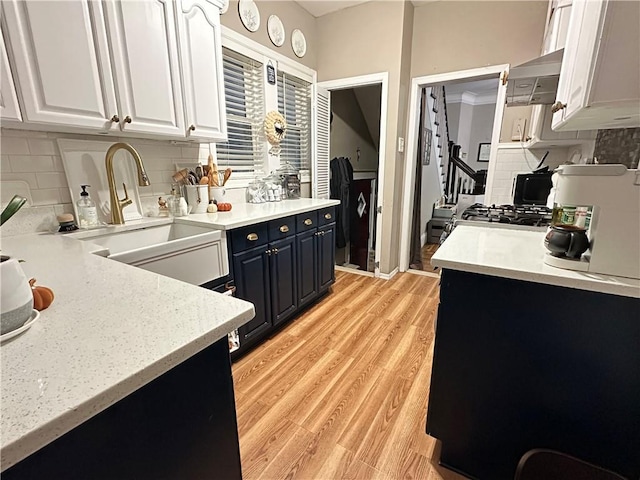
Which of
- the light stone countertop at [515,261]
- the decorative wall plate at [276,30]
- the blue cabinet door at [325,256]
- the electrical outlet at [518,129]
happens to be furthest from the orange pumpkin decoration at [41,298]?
the electrical outlet at [518,129]

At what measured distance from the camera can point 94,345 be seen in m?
0.53

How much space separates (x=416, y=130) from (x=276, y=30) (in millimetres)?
1703

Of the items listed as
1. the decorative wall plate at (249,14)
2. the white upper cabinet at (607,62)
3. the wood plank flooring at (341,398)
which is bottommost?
the wood plank flooring at (341,398)

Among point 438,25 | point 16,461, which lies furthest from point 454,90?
point 16,461

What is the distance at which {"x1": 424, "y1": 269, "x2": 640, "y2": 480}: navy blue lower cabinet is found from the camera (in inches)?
35.9

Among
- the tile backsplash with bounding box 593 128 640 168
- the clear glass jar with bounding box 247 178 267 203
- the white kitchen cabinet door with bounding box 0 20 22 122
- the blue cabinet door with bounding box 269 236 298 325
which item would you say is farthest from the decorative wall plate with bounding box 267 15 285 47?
the tile backsplash with bounding box 593 128 640 168

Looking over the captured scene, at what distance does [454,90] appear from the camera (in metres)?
5.71

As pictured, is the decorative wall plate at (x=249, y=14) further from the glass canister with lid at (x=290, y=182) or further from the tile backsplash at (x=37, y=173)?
the tile backsplash at (x=37, y=173)

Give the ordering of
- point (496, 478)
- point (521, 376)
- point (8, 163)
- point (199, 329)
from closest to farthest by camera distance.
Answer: point (199, 329) → point (521, 376) → point (496, 478) → point (8, 163)

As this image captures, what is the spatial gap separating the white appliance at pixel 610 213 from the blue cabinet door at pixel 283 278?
164 centimetres

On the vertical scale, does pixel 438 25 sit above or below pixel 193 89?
above

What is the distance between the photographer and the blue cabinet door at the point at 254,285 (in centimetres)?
188

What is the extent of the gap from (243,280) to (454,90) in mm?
5838

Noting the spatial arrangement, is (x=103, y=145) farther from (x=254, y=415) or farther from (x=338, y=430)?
(x=338, y=430)
